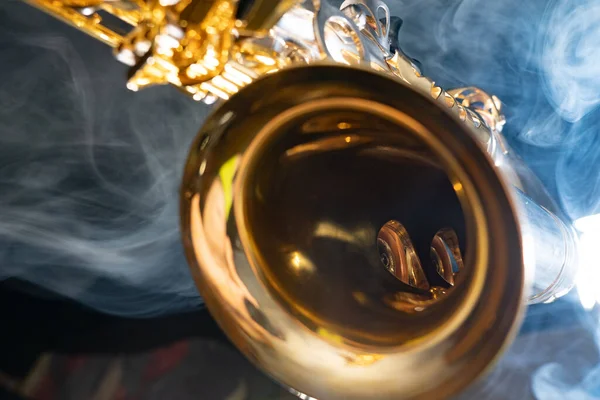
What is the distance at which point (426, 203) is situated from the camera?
1212 millimetres

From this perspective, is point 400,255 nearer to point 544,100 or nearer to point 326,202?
point 326,202

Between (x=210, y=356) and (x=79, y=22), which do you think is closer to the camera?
(x=79, y=22)

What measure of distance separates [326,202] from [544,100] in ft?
4.74

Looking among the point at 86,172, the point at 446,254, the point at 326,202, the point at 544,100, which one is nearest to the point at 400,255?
the point at 446,254

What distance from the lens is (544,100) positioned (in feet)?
6.89

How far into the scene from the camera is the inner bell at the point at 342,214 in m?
1.04

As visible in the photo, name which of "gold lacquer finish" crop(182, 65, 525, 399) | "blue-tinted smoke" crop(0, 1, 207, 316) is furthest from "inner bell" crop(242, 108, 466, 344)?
"blue-tinted smoke" crop(0, 1, 207, 316)

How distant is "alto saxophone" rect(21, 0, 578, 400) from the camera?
33.8 inches

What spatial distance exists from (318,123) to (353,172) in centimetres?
16

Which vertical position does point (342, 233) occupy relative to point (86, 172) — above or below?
above

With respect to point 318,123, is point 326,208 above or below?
below

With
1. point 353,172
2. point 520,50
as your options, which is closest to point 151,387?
point 353,172

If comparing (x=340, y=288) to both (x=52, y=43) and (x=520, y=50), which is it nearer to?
(x=52, y=43)

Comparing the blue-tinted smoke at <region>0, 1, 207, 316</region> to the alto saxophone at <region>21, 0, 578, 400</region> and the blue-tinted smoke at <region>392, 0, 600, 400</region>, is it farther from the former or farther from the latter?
the blue-tinted smoke at <region>392, 0, 600, 400</region>
